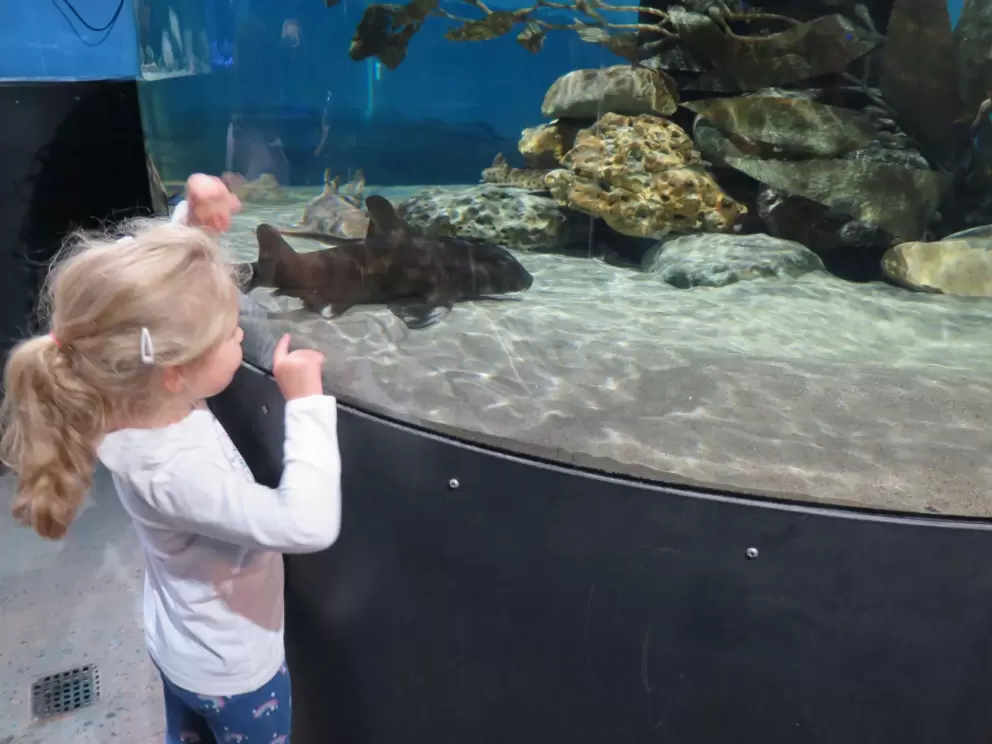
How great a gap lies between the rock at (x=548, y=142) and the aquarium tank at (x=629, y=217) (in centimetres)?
2

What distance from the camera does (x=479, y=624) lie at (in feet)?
3.95

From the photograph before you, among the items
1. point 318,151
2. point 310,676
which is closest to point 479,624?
point 310,676

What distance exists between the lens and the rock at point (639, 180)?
2904mm

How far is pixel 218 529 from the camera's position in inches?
35.6

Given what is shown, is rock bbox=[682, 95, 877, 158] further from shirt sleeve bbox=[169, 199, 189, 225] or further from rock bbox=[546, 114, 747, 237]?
shirt sleeve bbox=[169, 199, 189, 225]

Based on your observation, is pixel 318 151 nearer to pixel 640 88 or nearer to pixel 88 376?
pixel 88 376


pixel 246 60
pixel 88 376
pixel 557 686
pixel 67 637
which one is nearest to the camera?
pixel 88 376

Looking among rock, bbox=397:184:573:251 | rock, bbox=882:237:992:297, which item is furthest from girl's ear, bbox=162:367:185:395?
rock, bbox=882:237:992:297

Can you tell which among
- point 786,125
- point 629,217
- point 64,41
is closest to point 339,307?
point 629,217

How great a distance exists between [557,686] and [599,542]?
30cm

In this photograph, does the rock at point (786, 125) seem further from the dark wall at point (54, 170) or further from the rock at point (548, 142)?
the dark wall at point (54, 170)

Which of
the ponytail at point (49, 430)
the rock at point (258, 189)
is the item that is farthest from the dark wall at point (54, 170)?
the ponytail at point (49, 430)

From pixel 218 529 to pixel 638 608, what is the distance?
64 centimetres

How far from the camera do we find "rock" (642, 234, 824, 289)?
2787 mm
